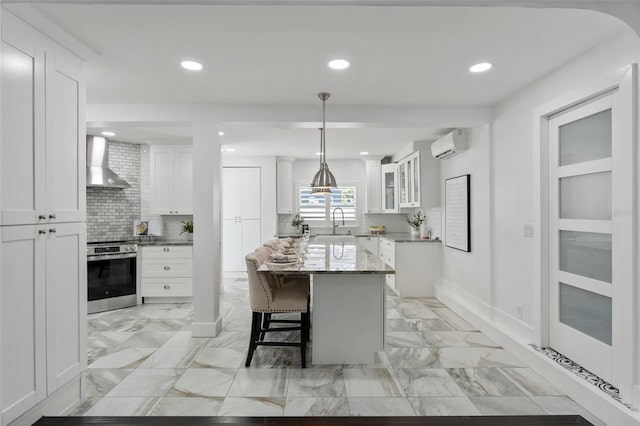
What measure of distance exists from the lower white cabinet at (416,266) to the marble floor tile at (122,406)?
373 cm

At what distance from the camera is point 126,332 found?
382cm

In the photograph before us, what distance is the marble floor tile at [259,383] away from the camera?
2479 mm

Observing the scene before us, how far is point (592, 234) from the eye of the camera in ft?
8.18

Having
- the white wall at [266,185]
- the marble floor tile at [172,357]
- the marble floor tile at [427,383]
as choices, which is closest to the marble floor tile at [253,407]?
the marble floor tile at [172,357]

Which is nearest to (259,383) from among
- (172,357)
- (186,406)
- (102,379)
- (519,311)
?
(186,406)

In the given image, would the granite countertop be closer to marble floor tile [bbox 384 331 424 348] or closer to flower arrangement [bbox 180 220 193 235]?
marble floor tile [bbox 384 331 424 348]

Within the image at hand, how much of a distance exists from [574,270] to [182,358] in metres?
3.31

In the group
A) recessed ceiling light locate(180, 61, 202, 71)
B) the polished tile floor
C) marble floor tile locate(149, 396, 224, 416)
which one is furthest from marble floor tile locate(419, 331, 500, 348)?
recessed ceiling light locate(180, 61, 202, 71)

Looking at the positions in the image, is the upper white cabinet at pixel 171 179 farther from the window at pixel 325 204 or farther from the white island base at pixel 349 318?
the white island base at pixel 349 318

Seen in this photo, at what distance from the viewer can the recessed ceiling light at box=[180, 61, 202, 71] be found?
2617 millimetres

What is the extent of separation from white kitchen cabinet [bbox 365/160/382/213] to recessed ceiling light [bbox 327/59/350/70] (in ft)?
14.2

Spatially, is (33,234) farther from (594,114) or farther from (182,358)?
(594,114)

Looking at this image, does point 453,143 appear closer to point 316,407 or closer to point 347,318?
point 347,318

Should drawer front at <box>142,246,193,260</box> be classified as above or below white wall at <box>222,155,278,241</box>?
below
